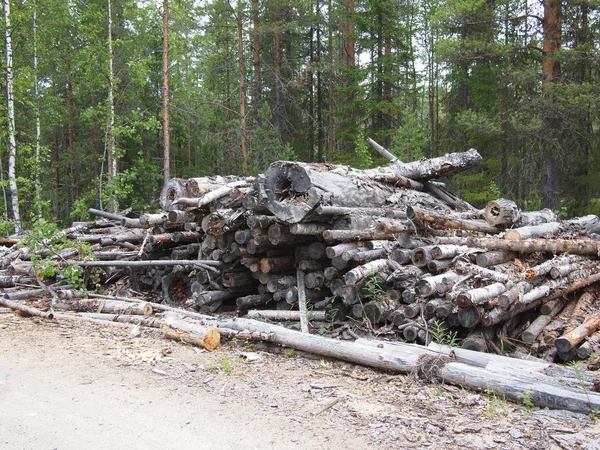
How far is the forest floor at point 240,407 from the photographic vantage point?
374 centimetres

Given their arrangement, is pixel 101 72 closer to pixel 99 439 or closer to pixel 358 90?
pixel 358 90

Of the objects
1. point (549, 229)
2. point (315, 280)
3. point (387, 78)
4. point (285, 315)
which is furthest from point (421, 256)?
point (387, 78)

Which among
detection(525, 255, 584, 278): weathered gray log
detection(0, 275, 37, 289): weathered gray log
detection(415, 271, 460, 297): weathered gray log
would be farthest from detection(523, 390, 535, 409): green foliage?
detection(0, 275, 37, 289): weathered gray log

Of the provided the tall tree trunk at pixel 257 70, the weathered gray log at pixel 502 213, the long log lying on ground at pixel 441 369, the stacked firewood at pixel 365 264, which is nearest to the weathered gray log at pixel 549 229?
the stacked firewood at pixel 365 264

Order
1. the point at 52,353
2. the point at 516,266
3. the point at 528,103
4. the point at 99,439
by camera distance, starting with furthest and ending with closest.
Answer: the point at 528,103 < the point at 516,266 < the point at 52,353 < the point at 99,439

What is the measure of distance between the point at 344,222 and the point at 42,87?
74.9 feet

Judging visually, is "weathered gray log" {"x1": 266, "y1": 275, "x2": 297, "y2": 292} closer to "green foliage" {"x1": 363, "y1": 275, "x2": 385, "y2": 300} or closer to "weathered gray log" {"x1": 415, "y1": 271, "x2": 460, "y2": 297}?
"green foliage" {"x1": 363, "y1": 275, "x2": 385, "y2": 300}

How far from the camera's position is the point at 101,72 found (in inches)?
875

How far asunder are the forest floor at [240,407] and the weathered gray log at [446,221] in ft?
11.3

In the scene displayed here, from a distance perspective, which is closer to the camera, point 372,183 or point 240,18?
point 372,183

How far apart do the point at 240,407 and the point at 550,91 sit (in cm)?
1479

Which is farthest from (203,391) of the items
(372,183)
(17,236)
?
(17,236)

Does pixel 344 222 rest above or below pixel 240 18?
below

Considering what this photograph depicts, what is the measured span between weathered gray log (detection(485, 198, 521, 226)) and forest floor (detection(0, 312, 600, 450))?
17.7 ft
